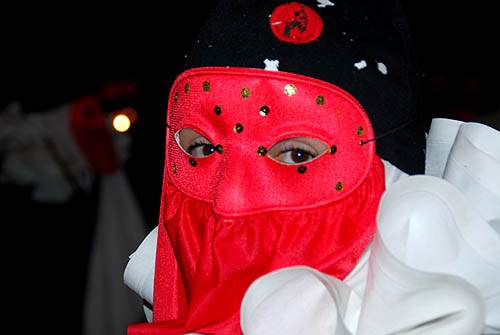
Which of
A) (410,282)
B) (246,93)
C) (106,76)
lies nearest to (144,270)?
(246,93)

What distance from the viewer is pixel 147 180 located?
3.68m

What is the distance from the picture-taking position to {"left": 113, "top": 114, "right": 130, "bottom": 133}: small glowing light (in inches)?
136

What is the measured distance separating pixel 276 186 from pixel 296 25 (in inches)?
15.0

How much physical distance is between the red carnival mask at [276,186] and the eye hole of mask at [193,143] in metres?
0.09

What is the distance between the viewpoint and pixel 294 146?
3.79 ft

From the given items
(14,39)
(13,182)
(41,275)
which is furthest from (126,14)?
(41,275)

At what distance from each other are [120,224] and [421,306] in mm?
2867

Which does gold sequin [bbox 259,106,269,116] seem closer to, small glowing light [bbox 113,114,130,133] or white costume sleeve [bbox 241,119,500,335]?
white costume sleeve [bbox 241,119,500,335]

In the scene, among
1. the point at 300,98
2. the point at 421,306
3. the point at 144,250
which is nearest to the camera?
the point at 421,306

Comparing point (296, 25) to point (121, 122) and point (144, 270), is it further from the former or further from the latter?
point (121, 122)

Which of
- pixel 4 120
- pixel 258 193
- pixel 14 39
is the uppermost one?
pixel 258 193

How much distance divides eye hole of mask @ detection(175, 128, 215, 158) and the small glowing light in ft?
7.41

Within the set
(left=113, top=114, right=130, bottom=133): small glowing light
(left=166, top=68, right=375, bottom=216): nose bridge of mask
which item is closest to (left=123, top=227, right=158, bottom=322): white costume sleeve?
(left=166, top=68, right=375, bottom=216): nose bridge of mask

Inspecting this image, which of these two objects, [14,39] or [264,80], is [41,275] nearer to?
[14,39]
